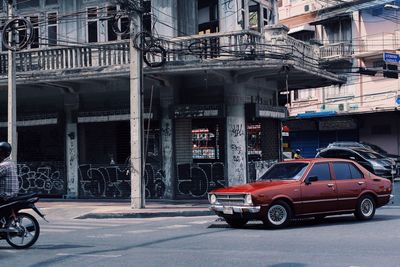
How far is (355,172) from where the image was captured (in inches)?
550

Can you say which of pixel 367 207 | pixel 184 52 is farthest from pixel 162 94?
pixel 367 207

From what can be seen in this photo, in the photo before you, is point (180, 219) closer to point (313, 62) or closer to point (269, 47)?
point (269, 47)

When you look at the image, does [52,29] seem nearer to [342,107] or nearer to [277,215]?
[277,215]

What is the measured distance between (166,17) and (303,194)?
36.6ft

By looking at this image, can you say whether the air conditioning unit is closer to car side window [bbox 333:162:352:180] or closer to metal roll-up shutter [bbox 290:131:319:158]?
metal roll-up shutter [bbox 290:131:319:158]

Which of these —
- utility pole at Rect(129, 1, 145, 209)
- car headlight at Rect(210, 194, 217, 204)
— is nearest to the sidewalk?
utility pole at Rect(129, 1, 145, 209)

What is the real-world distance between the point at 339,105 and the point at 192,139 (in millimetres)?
19269

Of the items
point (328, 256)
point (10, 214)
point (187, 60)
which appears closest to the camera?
point (328, 256)

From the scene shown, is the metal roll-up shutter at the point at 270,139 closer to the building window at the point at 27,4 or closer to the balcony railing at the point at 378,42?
the building window at the point at 27,4

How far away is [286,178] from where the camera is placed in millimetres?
13344

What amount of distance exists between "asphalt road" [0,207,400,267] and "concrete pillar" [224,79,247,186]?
6178 millimetres

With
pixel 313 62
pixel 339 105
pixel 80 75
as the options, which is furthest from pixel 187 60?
pixel 339 105

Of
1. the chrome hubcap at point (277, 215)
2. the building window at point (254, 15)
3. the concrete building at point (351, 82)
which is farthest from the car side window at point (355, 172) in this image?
the concrete building at point (351, 82)

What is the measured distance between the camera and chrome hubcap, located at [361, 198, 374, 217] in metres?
13.9
